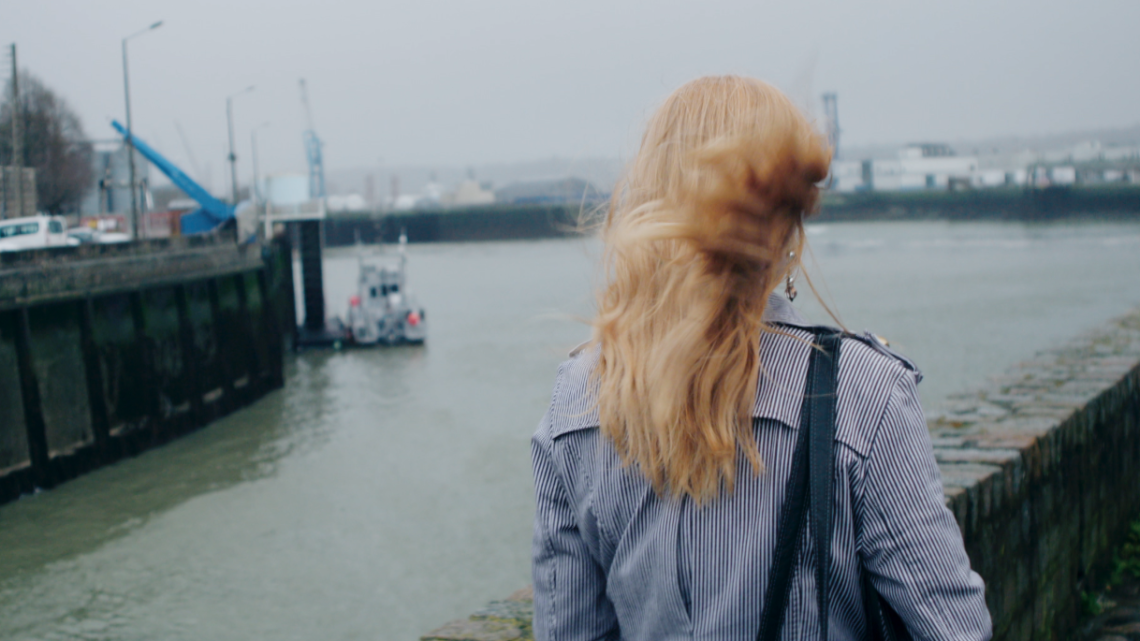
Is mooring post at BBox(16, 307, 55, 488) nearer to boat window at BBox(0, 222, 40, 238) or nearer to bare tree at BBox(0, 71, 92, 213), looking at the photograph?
boat window at BBox(0, 222, 40, 238)

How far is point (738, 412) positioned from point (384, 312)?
33.2 metres

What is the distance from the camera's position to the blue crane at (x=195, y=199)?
3922 centimetres

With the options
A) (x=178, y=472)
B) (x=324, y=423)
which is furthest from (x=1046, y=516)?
(x=324, y=423)

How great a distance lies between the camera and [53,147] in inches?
1414

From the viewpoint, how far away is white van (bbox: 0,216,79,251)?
67.4ft

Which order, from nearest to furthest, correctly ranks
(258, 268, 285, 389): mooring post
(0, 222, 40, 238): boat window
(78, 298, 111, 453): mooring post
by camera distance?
(78, 298, 111, 453): mooring post
(0, 222, 40, 238): boat window
(258, 268, 285, 389): mooring post

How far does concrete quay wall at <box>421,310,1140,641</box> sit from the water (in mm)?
946

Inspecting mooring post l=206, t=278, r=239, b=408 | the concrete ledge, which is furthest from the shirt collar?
mooring post l=206, t=278, r=239, b=408

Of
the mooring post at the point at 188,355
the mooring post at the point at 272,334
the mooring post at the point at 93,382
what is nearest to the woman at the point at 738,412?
the mooring post at the point at 93,382

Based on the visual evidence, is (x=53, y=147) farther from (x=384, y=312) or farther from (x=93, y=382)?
(x=93, y=382)

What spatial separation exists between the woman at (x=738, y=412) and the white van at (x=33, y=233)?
21627 mm

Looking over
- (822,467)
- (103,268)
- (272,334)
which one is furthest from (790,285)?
(272,334)

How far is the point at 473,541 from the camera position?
13734 millimetres

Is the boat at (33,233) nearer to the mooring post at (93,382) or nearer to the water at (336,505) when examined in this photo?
the mooring post at (93,382)
